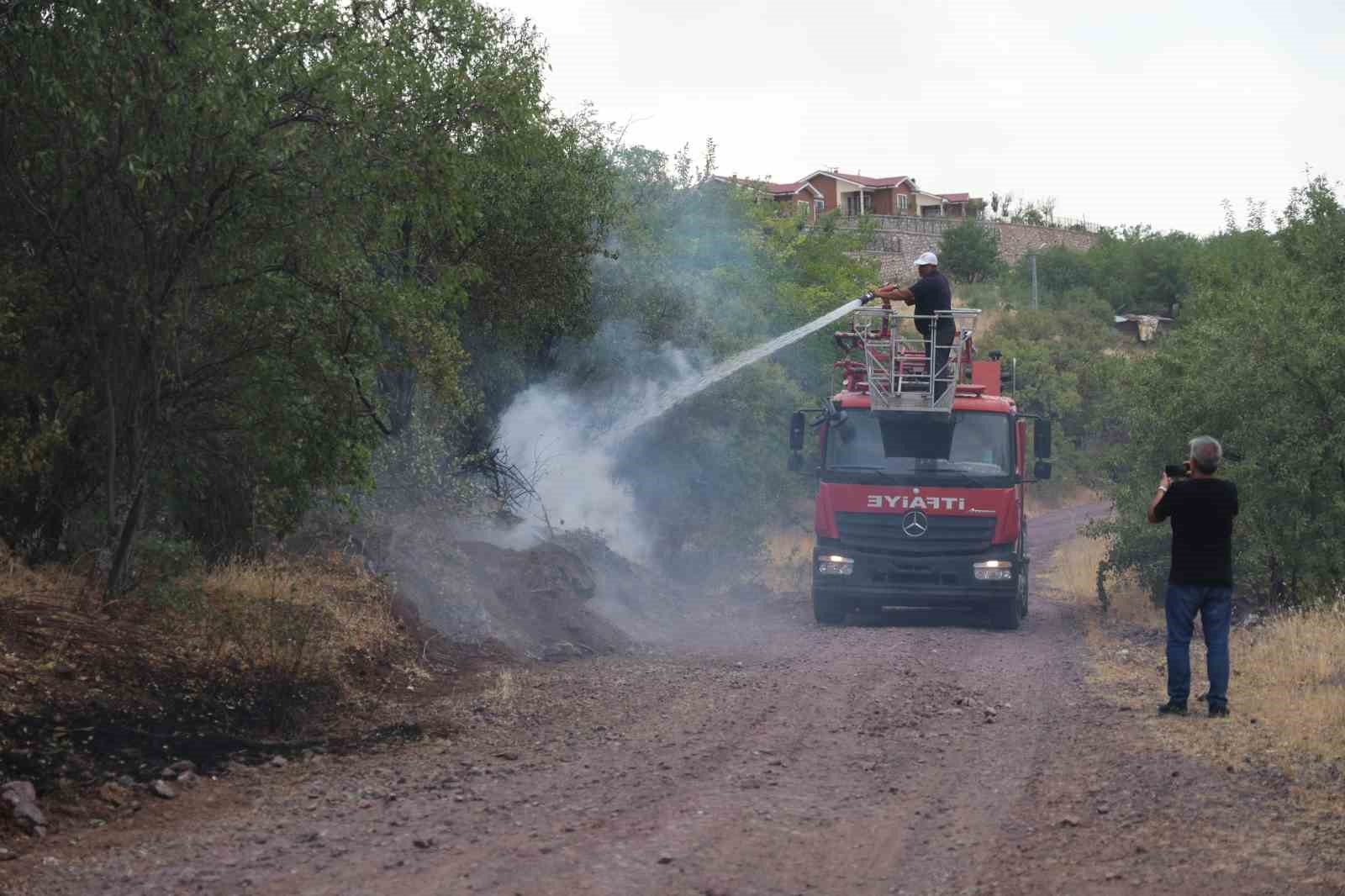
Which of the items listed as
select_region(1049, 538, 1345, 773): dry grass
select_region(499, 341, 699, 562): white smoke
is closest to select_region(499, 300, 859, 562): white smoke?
select_region(499, 341, 699, 562): white smoke

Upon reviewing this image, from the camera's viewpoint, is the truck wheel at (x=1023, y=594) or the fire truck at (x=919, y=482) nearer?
the fire truck at (x=919, y=482)

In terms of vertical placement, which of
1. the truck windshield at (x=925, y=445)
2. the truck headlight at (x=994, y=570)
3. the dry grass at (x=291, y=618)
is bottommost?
the truck headlight at (x=994, y=570)

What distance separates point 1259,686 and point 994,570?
18.2 feet

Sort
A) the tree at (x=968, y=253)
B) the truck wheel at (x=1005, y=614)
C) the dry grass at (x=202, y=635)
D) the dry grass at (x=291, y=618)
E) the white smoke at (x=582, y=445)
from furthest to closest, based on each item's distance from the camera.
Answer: the tree at (x=968, y=253) → the white smoke at (x=582, y=445) → the truck wheel at (x=1005, y=614) → the dry grass at (x=291, y=618) → the dry grass at (x=202, y=635)

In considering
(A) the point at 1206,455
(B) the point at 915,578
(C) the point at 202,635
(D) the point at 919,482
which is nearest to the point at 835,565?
(B) the point at 915,578

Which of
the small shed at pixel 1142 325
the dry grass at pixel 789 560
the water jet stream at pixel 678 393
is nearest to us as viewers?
the water jet stream at pixel 678 393

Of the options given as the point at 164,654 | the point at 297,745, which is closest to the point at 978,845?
the point at 297,745

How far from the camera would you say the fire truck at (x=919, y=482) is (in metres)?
16.3

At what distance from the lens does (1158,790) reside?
731cm

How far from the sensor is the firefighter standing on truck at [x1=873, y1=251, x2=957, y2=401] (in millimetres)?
15695

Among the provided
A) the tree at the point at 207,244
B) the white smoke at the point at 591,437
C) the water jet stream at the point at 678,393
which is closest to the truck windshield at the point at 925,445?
the white smoke at the point at 591,437

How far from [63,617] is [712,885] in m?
5.79

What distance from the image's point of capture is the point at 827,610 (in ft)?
56.1

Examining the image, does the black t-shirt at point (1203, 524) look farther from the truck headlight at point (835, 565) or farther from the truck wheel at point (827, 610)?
the truck wheel at point (827, 610)
